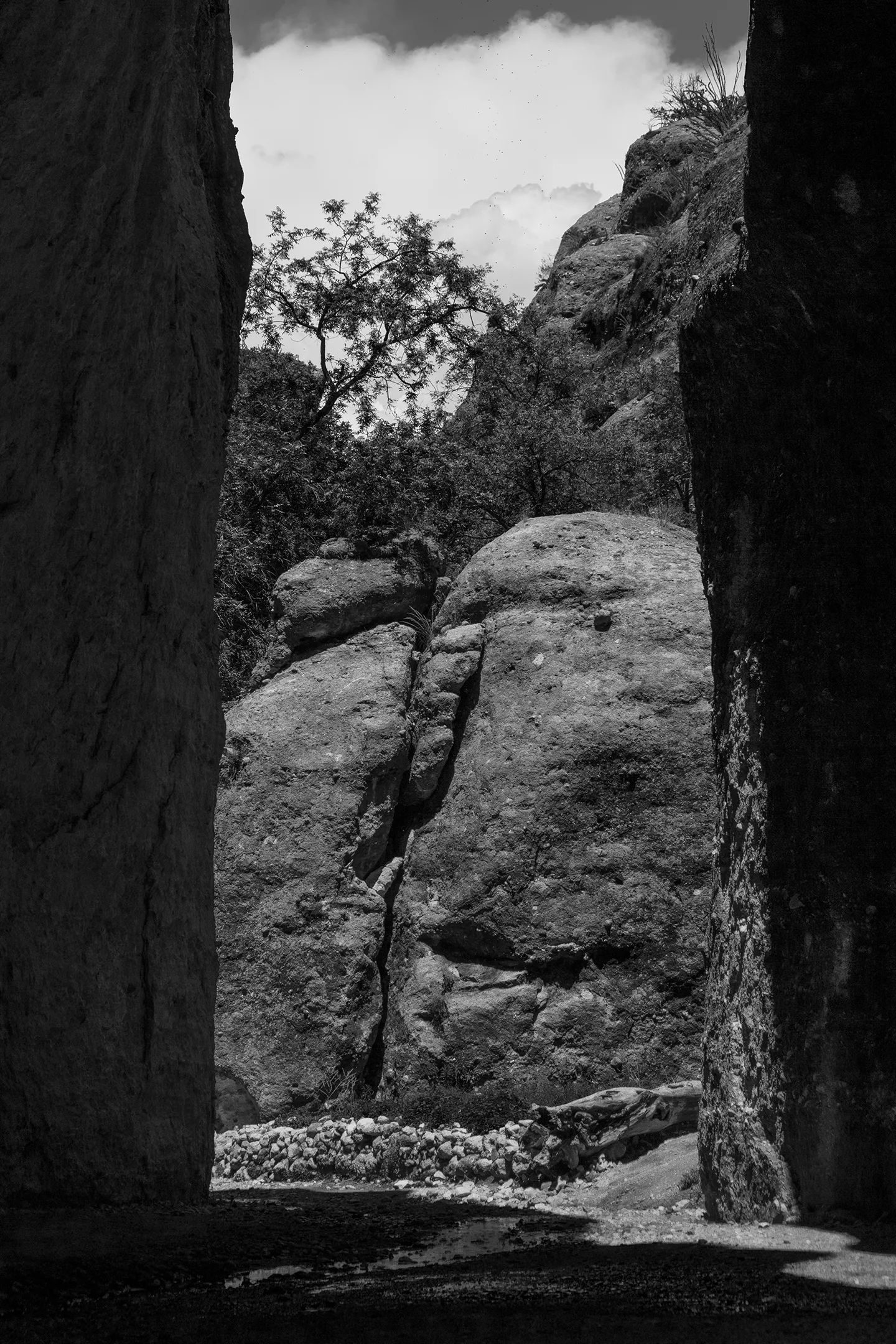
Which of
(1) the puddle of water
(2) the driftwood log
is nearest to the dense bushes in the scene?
(2) the driftwood log

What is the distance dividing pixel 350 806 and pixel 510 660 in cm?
157

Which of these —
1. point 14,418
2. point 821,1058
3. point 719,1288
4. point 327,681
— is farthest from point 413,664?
point 719,1288

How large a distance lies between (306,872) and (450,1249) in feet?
17.1

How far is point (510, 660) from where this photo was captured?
9.75 meters

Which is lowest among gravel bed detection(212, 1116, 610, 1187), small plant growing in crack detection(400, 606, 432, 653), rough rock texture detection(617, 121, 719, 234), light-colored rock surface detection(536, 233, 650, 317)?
gravel bed detection(212, 1116, 610, 1187)

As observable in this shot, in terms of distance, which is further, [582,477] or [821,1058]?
[582,477]

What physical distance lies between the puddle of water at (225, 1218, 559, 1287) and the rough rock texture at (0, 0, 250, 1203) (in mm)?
602

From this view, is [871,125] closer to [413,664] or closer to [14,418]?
[14,418]

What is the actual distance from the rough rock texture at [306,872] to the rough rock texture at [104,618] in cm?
455

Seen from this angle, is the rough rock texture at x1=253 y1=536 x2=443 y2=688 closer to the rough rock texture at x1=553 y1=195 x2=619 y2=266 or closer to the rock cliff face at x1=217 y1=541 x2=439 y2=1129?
the rock cliff face at x1=217 y1=541 x2=439 y2=1129

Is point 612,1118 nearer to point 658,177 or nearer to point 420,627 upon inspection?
point 420,627

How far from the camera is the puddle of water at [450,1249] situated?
353 cm

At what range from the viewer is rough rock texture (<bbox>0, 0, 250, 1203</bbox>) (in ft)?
12.5

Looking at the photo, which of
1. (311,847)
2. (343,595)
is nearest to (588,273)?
(343,595)
